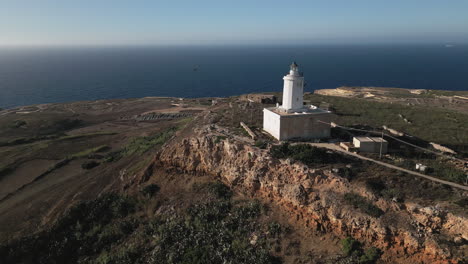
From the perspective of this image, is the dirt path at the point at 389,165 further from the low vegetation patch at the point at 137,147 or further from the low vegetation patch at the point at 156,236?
the low vegetation patch at the point at 137,147

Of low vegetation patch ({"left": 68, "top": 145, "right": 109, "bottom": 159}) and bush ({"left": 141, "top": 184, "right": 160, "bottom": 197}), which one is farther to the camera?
low vegetation patch ({"left": 68, "top": 145, "right": 109, "bottom": 159})

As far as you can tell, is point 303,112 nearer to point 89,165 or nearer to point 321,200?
point 321,200

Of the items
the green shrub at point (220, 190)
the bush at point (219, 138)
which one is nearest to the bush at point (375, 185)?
the green shrub at point (220, 190)

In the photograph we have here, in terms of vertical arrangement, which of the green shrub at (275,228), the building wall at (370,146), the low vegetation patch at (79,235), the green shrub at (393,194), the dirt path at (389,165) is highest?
the building wall at (370,146)

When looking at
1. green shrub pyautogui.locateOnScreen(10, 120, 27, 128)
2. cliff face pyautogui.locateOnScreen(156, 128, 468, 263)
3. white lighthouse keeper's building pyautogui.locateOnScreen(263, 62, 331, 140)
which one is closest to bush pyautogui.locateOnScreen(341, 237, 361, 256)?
cliff face pyautogui.locateOnScreen(156, 128, 468, 263)

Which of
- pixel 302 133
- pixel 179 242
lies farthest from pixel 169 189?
pixel 302 133

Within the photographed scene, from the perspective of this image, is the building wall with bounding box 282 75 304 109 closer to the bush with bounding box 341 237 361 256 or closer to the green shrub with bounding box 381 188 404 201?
the green shrub with bounding box 381 188 404 201

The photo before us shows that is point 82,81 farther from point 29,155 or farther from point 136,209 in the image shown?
point 136,209
